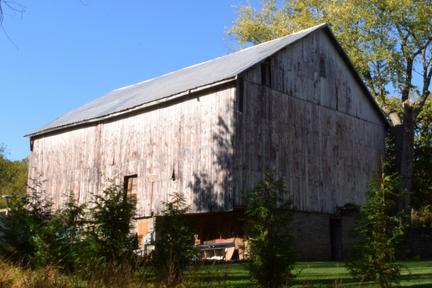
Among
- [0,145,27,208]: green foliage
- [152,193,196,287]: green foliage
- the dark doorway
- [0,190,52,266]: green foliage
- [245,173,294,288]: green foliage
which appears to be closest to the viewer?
[245,173,294,288]: green foliage

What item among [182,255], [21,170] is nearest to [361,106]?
[182,255]

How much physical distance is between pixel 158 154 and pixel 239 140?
4386 millimetres

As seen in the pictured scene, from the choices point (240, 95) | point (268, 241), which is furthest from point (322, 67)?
point (268, 241)

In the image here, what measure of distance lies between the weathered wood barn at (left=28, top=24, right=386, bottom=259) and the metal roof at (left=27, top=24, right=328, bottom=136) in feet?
0.40

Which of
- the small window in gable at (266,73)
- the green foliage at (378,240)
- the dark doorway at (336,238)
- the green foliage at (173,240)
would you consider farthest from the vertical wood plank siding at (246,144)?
the green foliage at (378,240)

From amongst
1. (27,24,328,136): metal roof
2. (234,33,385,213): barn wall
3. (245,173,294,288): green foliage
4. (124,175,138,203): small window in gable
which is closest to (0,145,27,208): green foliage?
(27,24,328,136): metal roof

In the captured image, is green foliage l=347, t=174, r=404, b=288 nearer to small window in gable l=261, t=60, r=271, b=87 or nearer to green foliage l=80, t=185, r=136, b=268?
green foliage l=80, t=185, r=136, b=268

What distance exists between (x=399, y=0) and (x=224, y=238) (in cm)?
1920

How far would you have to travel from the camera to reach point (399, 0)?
34406 millimetres

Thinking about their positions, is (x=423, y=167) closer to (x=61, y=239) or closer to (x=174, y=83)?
(x=174, y=83)

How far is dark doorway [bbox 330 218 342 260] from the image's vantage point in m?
26.9

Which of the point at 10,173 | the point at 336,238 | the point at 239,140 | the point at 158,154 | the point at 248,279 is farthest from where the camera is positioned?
the point at 10,173

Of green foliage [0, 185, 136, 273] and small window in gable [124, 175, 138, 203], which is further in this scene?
small window in gable [124, 175, 138, 203]

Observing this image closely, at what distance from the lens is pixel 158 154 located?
25.2 metres
